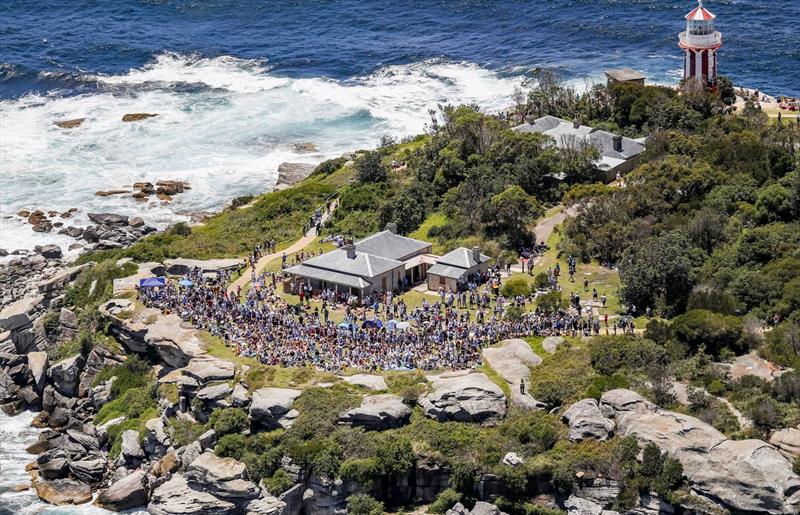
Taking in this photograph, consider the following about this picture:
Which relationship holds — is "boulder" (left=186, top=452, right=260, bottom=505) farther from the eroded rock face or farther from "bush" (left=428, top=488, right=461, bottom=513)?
the eroded rock face

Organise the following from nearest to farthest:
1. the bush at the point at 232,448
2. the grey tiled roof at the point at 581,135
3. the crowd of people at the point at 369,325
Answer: the bush at the point at 232,448, the crowd of people at the point at 369,325, the grey tiled roof at the point at 581,135

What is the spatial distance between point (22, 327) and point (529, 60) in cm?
7052

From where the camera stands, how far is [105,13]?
169 metres

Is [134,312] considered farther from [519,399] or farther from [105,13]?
[105,13]

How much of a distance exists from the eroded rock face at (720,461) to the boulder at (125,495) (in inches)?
981

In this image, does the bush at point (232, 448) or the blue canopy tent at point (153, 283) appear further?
the blue canopy tent at point (153, 283)

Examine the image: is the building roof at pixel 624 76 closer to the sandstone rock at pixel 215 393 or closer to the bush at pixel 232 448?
the sandstone rock at pixel 215 393

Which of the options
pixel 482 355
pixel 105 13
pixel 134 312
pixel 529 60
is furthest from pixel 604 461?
pixel 105 13

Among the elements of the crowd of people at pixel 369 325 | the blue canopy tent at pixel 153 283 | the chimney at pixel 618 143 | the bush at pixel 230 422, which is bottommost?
the bush at pixel 230 422

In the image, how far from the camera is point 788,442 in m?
59.3

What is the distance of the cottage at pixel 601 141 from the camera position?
96.8 meters

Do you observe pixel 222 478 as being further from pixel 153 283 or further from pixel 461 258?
pixel 461 258

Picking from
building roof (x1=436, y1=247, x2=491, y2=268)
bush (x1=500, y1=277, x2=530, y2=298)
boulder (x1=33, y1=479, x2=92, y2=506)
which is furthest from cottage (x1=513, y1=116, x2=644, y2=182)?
boulder (x1=33, y1=479, x2=92, y2=506)

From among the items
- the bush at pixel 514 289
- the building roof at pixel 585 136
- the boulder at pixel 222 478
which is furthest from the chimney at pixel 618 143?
the boulder at pixel 222 478
